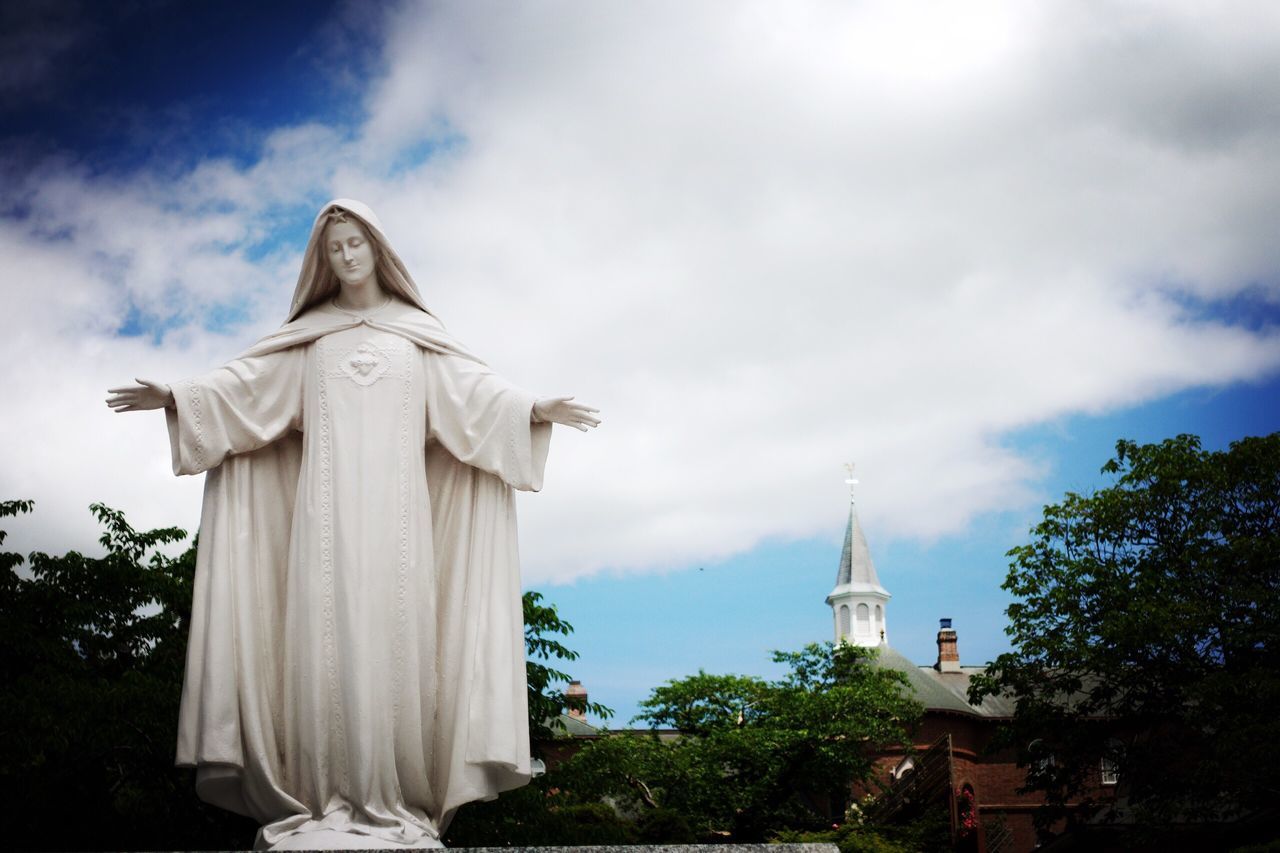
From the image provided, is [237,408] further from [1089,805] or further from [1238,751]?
[1089,805]

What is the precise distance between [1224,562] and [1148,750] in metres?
4.69

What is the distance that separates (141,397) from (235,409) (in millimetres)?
471

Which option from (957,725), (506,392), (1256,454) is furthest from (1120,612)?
(957,725)

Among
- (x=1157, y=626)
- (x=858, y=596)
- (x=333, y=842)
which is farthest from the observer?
(x=858, y=596)

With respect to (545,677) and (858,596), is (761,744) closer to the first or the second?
(545,677)

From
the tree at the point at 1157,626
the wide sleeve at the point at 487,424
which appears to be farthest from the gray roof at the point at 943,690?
the wide sleeve at the point at 487,424

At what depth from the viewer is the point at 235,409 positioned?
6.66 metres

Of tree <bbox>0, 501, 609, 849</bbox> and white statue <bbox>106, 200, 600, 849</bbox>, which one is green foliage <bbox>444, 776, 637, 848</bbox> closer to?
tree <bbox>0, 501, 609, 849</bbox>

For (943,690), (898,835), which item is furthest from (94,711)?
(943,690)

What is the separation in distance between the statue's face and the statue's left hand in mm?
1261

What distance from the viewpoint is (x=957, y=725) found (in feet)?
191

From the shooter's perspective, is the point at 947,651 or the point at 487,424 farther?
the point at 947,651

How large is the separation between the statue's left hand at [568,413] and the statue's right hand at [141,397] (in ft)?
6.41

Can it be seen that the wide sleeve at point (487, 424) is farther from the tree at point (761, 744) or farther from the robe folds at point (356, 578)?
the tree at point (761, 744)
